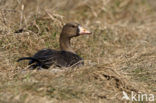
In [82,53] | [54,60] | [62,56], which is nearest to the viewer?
[54,60]

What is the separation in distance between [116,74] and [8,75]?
1385 mm

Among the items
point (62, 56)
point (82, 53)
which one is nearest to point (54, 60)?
point (62, 56)

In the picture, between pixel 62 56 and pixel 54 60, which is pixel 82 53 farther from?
pixel 54 60

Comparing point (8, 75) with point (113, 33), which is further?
point (113, 33)

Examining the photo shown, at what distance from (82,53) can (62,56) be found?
1.21 metres

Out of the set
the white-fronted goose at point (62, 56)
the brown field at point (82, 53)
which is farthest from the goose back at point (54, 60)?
the brown field at point (82, 53)

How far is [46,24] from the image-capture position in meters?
6.89

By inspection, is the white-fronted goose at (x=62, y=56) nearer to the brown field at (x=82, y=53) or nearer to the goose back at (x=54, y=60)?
the goose back at (x=54, y=60)

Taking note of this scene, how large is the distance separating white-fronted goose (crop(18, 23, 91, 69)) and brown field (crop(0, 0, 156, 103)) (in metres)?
0.20

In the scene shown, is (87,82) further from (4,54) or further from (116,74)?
(4,54)

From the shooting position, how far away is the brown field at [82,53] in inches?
167

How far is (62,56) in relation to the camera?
18.1ft

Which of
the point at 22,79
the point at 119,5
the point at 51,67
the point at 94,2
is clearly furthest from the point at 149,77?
the point at 119,5

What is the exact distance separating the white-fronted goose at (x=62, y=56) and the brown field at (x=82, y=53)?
20 cm
